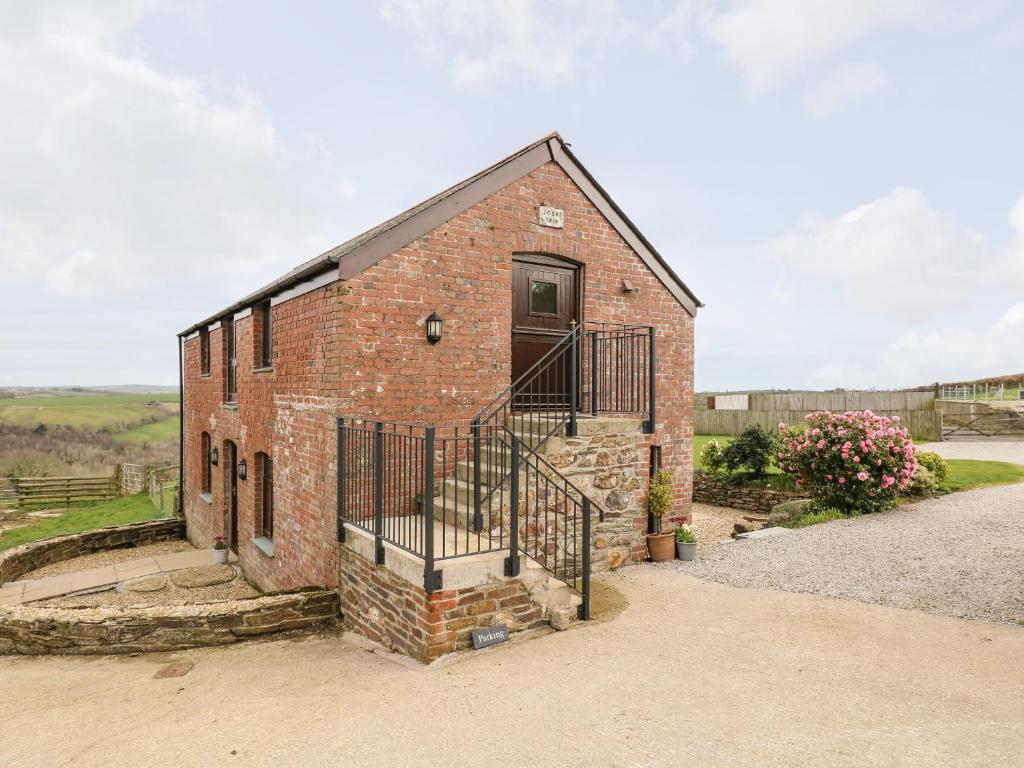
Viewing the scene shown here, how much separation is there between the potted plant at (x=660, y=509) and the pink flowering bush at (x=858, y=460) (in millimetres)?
3929

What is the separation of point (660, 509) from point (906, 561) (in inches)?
124

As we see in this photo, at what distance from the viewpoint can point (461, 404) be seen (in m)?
7.55

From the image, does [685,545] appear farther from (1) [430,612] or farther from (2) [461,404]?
(1) [430,612]

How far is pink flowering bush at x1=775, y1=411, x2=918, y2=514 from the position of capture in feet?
34.6

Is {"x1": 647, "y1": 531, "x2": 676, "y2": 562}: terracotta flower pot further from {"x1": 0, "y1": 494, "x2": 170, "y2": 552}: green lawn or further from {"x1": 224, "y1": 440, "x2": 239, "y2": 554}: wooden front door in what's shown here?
{"x1": 0, "y1": 494, "x2": 170, "y2": 552}: green lawn

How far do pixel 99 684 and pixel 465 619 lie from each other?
3.52 metres

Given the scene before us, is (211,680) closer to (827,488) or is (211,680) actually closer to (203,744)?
(203,744)

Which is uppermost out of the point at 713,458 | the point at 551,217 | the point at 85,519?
the point at 551,217

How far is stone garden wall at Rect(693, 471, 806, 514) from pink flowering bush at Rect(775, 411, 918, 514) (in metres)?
2.90

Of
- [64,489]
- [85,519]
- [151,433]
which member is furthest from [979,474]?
[151,433]

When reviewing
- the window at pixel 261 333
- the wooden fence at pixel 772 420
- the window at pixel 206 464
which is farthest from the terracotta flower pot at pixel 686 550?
the wooden fence at pixel 772 420

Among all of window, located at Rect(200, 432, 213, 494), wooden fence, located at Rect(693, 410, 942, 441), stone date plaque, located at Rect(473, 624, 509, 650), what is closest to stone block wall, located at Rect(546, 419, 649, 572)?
stone date plaque, located at Rect(473, 624, 509, 650)

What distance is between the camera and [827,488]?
36.0 feet

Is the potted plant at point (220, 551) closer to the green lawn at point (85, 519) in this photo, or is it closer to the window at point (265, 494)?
the window at point (265, 494)
